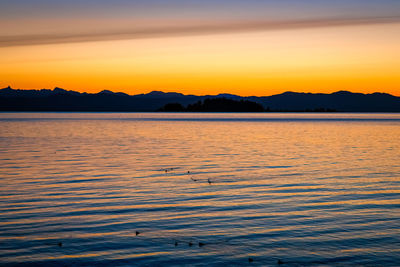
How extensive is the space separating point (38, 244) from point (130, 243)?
2.96 m

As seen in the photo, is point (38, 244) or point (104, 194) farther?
point (104, 194)

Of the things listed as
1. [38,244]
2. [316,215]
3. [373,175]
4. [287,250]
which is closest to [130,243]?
[38,244]

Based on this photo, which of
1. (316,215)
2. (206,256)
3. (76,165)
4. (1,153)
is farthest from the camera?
(1,153)

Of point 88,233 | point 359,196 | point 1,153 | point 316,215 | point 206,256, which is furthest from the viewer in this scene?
point 1,153

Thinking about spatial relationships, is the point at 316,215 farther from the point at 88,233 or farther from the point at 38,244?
the point at 38,244

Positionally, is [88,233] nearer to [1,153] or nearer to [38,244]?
[38,244]

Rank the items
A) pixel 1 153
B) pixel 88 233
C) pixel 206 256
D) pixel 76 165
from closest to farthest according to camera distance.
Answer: pixel 206 256 < pixel 88 233 < pixel 76 165 < pixel 1 153

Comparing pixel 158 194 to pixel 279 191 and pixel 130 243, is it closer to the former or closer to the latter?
pixel 279 191

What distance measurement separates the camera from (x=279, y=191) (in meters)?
23.0

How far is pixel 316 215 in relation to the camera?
705 inches

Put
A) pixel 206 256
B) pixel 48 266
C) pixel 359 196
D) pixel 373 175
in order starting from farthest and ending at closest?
1. pixel 373 175
2. pixel 359 196
3. pixel 206 256
4. pixel 48 266

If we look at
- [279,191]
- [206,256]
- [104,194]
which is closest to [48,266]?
[206,256]

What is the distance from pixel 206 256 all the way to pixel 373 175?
1977cm

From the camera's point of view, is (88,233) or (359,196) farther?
(359,196)
